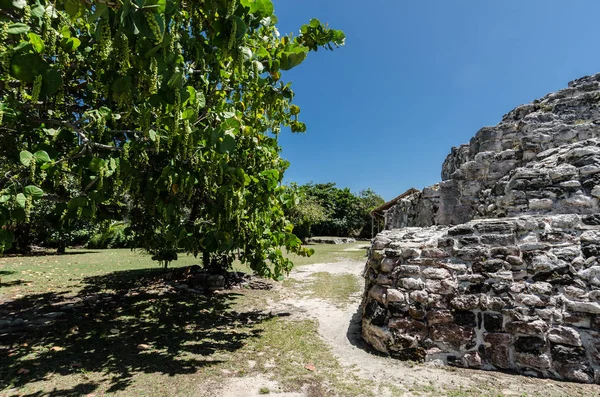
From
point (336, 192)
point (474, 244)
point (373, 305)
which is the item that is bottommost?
point (373, 305)

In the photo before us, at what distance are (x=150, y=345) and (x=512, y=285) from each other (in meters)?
4.97

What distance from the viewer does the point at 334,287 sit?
8.86 metres

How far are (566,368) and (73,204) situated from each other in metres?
5.56

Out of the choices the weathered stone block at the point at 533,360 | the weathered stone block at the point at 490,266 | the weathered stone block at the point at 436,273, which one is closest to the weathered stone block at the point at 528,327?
the weathered stone block at the point at 533,360

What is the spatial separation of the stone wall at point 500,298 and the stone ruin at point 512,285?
0.4 inches

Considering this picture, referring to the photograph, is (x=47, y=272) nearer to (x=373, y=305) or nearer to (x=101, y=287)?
(x=101, y=287)

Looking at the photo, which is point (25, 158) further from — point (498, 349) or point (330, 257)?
point (330, 257)

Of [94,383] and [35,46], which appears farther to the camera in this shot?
[94,383]

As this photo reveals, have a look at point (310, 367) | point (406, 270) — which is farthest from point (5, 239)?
point (406, 270)

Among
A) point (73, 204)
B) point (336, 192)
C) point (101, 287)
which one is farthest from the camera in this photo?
Answer: point (336, 192)

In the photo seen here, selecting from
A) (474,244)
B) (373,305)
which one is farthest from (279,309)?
(474,244)

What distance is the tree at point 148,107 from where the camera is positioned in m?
2.31

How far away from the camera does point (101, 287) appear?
8.34m

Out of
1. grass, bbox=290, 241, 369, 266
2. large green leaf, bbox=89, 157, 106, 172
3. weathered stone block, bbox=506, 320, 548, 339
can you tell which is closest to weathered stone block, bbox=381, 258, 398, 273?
weathered stone block, bbox=506, 320, 548, 339
